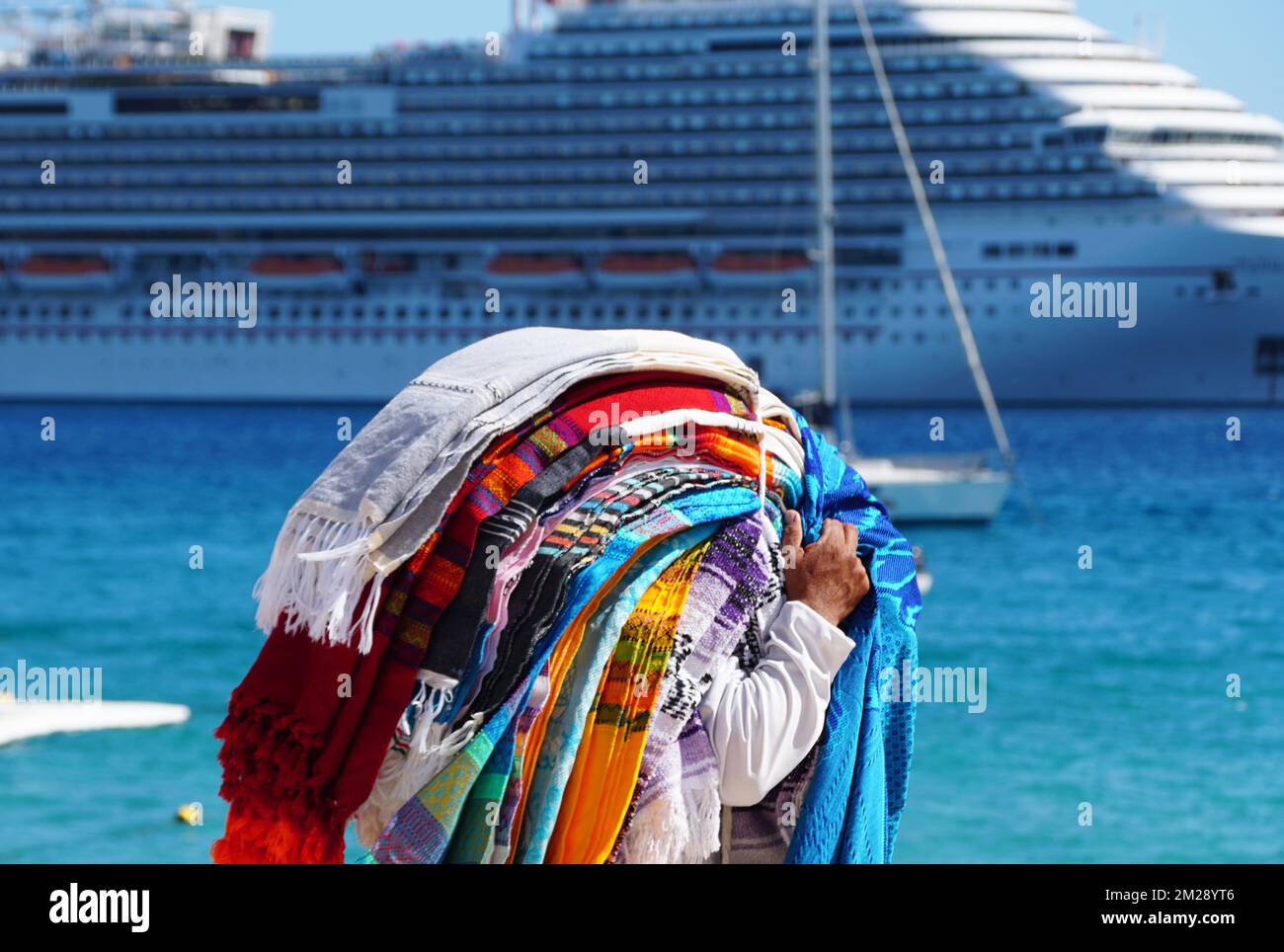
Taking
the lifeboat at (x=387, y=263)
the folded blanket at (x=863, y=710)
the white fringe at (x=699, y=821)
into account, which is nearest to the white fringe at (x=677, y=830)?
the white fringe at (x=699, y=821)

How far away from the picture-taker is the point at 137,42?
147ft

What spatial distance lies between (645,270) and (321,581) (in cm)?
3723

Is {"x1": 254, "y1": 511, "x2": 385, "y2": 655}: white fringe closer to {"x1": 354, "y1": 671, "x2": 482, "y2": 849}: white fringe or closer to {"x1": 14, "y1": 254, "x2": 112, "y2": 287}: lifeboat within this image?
{"x1": 354, "y1": 671, "x2": 482, "y2": 849}: white fringe

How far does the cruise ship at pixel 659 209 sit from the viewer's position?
3809 cm

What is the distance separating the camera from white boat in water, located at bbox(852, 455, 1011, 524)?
18.5 metres

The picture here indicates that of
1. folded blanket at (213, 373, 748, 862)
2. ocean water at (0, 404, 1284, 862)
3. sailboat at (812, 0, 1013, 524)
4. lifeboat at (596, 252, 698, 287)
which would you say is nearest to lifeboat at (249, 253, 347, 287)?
lifeboat at (596, 252, 698, 287)

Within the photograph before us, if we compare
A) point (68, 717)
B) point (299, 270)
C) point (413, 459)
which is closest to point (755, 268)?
point (299, 270)

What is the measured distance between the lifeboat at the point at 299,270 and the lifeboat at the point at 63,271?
138 inches

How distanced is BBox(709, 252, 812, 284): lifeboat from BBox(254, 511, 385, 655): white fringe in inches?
1443

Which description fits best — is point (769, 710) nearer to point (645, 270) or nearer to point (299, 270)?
point (645, 270)

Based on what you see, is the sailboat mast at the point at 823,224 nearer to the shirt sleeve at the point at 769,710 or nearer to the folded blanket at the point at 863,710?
the folded blanket at the point at 863,710
